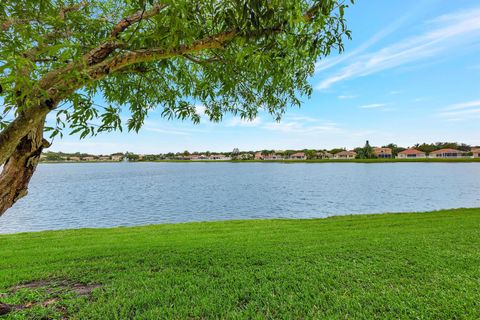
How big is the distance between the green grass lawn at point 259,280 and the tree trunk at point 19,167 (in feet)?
4.89

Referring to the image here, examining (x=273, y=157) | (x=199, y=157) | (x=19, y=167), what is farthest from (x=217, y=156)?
(x=19, y=167)

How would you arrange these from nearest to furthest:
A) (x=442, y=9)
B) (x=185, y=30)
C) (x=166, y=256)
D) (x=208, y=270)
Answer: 1. (x=185, y=30)
2. (x=208, y=270)
3. (x=166, y=256)
4. (x=442, y=9)

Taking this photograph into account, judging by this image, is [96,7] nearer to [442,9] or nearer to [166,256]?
[166,256]

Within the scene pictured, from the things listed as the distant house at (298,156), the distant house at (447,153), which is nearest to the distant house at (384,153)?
the distant house at (447,153)

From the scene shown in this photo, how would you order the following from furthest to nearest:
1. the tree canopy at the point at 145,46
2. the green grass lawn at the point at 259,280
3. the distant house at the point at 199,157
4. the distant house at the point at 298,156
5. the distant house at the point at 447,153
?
the distant house at the point at 199,157 < the distant house at the point at 298,156 < the distant house at the point at 447,153 < the green grass lawn at the point at 259,280 < the tree canopy at the point at 145,46

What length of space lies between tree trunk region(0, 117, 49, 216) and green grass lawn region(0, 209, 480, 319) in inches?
58.7

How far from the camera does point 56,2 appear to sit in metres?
3.56

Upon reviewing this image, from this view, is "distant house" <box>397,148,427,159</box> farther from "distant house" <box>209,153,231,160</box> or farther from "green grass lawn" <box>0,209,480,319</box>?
"green grass lawn" <box>0,209,480,319</box>

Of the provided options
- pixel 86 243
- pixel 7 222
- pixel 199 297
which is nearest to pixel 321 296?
pixel 199 297

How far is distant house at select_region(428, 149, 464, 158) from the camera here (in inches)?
4240

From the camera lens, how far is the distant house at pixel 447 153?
10769 centimetres

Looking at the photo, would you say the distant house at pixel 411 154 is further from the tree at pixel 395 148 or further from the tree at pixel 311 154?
the tree at pixel 311 154

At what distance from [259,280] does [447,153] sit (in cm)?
13560

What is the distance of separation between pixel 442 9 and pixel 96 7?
14688 millimetres
